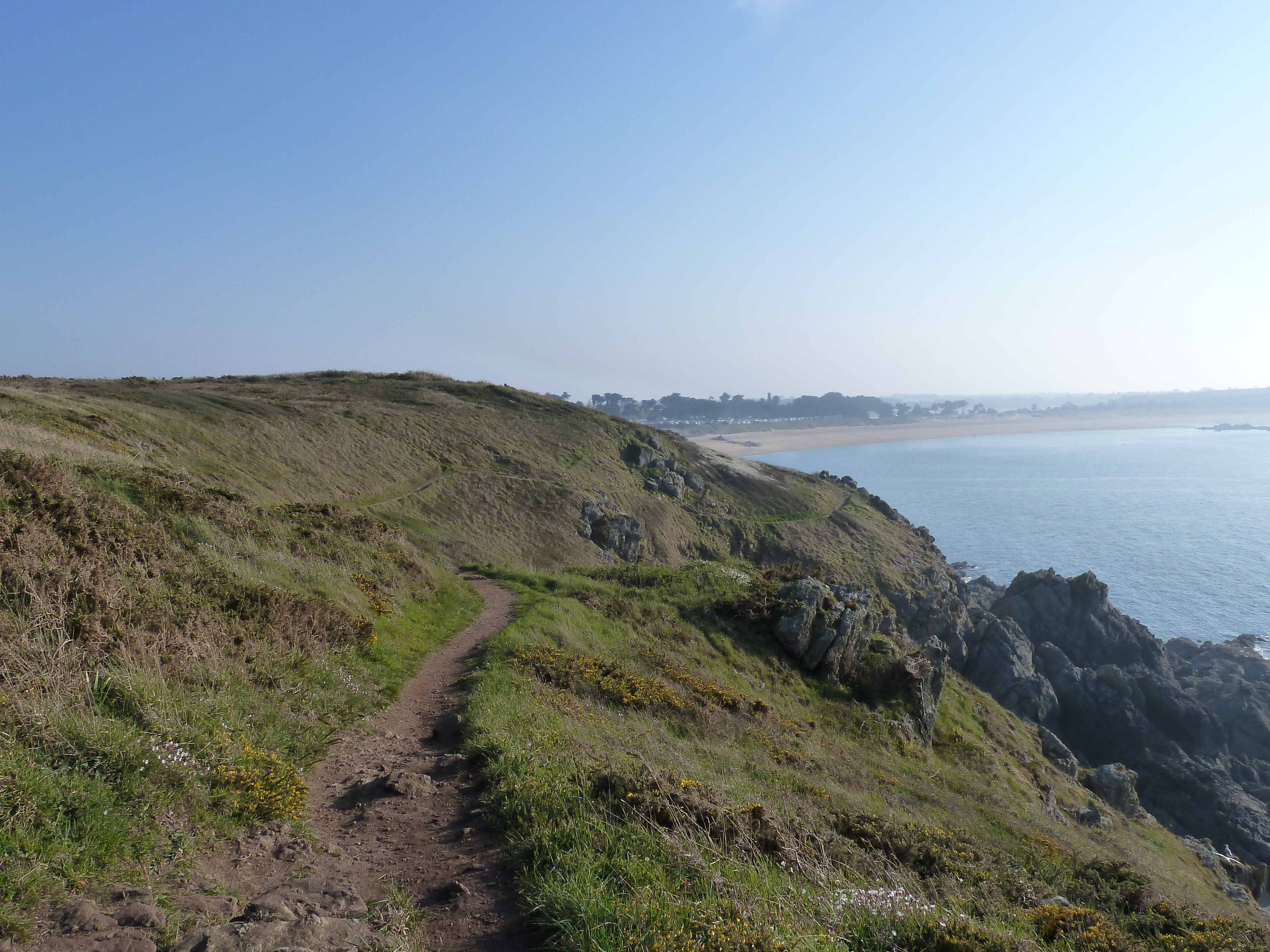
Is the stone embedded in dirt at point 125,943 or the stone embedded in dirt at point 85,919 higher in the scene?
the stone embedded in dirt at point 85,919

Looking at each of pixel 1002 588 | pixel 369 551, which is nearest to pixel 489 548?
pixel 369 551

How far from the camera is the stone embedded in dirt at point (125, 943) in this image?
396cm

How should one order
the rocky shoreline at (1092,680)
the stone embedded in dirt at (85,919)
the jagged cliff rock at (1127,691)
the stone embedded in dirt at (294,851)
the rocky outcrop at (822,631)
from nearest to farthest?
the stone embedded in dirt at (85,919), the stone embedded in dirt at (294,851), the rocky outcrop at (822,631), the rocky shoreline at (1092,680), the jagged cliff rock at (1127,691)

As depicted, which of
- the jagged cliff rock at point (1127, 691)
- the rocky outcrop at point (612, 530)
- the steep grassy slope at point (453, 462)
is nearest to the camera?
the steep grassy slope at point (453, 462)

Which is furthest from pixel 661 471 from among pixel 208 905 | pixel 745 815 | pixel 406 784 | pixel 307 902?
pixel 208 905

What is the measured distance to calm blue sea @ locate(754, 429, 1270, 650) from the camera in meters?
55.7

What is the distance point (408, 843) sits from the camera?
6508 mm

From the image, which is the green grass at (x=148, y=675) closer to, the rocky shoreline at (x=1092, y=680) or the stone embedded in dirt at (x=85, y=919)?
the stone embedded in dirt at (x=85, y=919)

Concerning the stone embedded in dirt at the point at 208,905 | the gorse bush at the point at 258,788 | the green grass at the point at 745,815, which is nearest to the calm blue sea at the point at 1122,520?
the green grass at the point at 745,815

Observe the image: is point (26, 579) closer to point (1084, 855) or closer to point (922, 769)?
point (1084, 855)

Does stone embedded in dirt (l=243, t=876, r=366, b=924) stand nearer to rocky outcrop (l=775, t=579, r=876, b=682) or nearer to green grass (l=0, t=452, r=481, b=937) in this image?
green grass (l=0, t=452, r=481, b=937)

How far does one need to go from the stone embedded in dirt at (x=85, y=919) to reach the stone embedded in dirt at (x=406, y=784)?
11.3 ft

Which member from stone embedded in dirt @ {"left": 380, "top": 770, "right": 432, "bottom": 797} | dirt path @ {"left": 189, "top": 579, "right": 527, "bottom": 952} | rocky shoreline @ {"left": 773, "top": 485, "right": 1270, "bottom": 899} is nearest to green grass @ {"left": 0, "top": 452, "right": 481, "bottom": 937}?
dirt path @ {"left": 189, "top": 579, "right": 527, "bottom": 952}

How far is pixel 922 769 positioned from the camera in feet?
56.7
